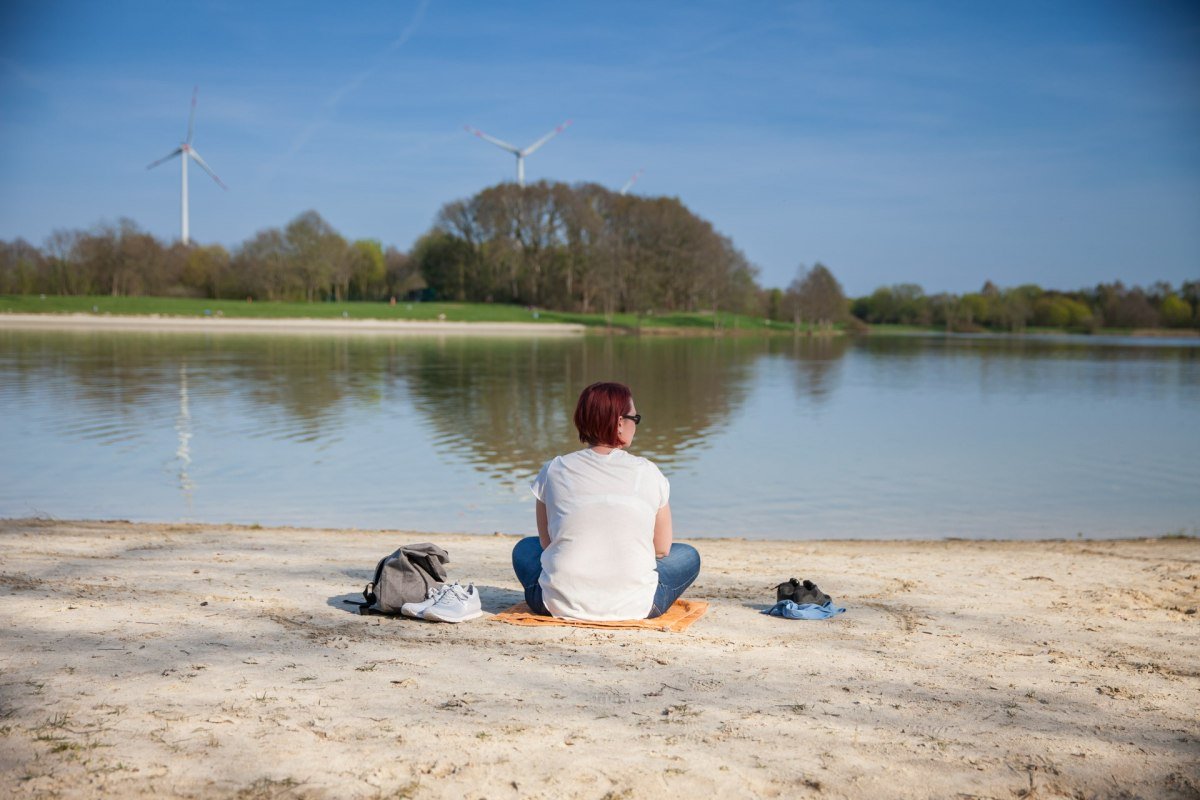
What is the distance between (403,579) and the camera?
6184mm

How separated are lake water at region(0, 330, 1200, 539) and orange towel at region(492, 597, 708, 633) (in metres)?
5.66

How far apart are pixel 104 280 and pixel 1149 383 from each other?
3679 inches

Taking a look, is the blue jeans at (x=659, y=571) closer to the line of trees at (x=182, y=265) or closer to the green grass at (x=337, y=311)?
the green grass at (x=337, y=311)

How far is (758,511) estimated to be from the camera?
1325cm

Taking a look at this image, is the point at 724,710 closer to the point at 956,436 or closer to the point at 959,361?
the point at 956,436

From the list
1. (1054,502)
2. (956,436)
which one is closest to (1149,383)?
(956,436)

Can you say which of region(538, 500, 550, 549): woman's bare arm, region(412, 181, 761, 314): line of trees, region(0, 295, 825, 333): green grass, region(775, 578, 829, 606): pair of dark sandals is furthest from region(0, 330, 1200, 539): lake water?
region(412, 181, 761, 314): line of trees

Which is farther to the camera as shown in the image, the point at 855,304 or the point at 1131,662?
the point at 855,304

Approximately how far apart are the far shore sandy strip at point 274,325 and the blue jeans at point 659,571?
71.8m

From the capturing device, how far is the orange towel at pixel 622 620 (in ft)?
18.9

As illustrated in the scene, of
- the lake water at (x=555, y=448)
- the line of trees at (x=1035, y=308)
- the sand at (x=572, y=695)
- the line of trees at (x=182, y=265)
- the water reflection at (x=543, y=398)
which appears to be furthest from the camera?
the line of trees at (x=1035, y=308)

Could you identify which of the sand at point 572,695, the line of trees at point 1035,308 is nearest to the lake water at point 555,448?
the sand at point 572,695

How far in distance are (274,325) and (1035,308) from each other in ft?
369

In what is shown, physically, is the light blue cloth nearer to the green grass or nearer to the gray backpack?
the gray backpack
